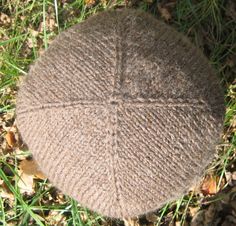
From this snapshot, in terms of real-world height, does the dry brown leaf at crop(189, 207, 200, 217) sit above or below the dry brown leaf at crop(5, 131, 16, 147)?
below

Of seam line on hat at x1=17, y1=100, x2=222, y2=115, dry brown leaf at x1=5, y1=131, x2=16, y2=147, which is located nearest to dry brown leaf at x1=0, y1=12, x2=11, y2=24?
dry brown leaf at x1=5, y1=131, x2=16, y2=147

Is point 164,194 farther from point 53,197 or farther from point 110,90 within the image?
point 53,197

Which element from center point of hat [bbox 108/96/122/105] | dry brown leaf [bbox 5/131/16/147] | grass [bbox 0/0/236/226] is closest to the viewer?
center point of hat [bbox 108/96/122/105]

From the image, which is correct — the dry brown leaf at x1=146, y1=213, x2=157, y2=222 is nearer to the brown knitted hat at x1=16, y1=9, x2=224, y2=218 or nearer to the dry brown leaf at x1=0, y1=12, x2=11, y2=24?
the brown knitted hat at x1=16, y1=9, x2=224, y2=218

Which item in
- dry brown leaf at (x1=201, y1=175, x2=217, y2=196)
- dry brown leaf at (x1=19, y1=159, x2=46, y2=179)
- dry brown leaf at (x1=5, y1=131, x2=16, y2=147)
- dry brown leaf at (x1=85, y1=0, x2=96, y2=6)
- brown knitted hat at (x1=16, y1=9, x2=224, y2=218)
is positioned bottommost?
dry brown leaf at (x1=201, y1=175, x2=217, y2=196)

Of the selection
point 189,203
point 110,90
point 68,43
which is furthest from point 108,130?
point 189,203

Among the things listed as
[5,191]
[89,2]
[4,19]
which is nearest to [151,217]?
[5,191]

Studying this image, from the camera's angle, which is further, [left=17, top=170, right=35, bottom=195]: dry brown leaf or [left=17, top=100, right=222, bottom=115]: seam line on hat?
[left=17, top=170, right=35, bottom=195]: dry brown leaf
